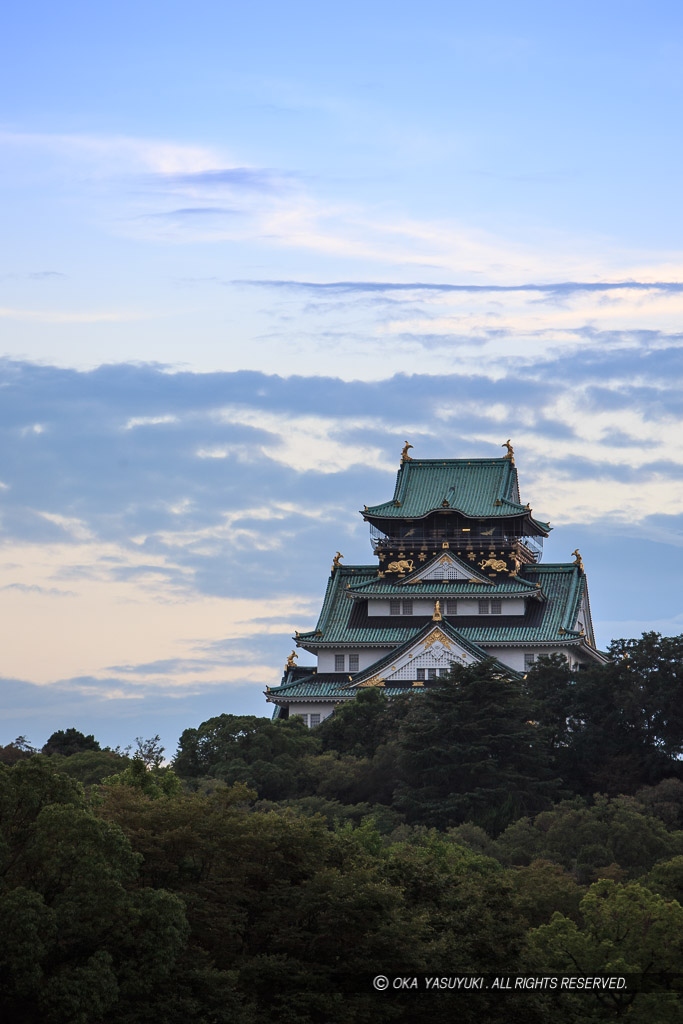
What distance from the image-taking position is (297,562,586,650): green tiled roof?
85.3m

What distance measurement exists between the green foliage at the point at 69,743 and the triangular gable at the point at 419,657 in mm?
13332

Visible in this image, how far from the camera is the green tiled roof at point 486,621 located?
85.3m

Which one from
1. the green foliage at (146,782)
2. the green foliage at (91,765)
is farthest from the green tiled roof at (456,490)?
the green foliage at (146,782)

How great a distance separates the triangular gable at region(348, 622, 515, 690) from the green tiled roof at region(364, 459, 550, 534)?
9.28m

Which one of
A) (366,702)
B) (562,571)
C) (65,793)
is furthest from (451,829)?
(562,571)

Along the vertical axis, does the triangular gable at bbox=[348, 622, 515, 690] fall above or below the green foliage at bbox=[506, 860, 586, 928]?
above

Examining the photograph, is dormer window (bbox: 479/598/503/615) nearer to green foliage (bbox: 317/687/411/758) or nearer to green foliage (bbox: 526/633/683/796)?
green foliage (bbox: 317/687/411/758)

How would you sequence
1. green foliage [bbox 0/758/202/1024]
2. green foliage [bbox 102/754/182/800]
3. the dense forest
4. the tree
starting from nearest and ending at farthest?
1. green foliage [bbox 0/758/202/1024]
2. the dense forest
3. green foliage [bbox 102/754/182/800]
4. the tree

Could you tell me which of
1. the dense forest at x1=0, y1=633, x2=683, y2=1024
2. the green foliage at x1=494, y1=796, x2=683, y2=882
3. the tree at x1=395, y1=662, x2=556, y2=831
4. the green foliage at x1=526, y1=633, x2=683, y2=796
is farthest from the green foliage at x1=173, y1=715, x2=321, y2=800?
the green foliage at x1=494, y1=796, x2=683, y2=882

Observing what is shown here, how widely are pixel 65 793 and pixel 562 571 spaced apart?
5688cm

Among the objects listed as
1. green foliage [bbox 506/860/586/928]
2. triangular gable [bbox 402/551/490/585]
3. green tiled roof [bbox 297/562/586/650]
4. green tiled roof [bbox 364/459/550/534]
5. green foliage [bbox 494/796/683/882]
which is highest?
green tiled roof [bbox 364/459/550/534]

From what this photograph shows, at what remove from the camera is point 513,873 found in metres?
47.1

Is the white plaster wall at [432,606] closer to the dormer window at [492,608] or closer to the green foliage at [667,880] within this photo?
the dormer window at [492,608]

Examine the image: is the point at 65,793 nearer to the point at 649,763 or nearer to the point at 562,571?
the point at 649,763
